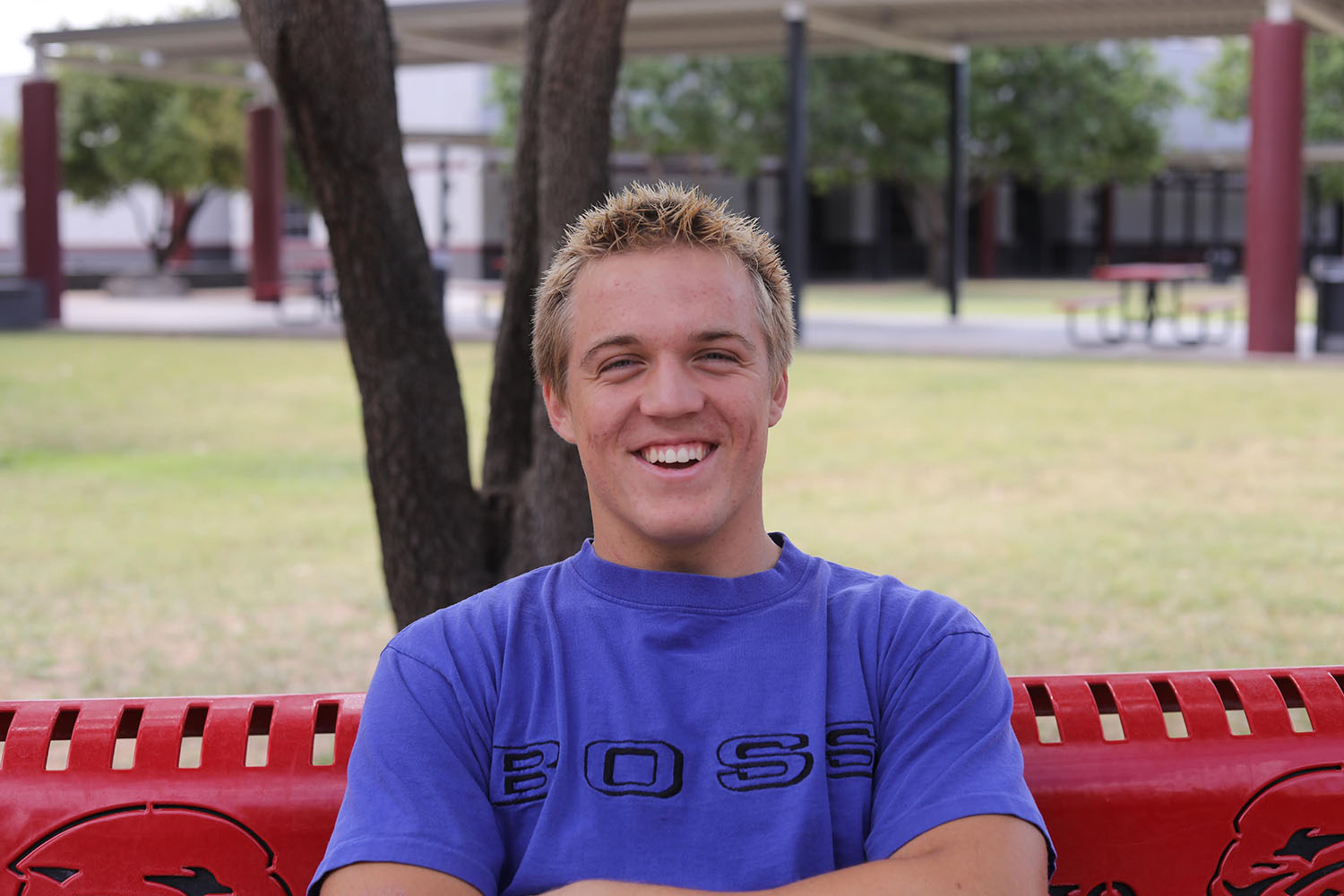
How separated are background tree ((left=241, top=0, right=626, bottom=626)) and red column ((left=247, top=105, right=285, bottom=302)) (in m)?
27.1

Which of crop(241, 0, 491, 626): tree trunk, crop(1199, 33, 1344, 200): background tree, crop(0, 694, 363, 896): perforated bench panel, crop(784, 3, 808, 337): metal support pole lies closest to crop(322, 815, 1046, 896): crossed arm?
crop(0, 694, 363, 896): perforated bench panel

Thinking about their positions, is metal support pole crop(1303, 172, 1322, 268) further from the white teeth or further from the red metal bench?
the white teeth

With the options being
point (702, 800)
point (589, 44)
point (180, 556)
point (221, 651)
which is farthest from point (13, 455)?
point (702, 800)

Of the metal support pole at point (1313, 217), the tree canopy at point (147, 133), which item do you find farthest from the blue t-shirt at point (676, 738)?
the metal support pole at point (1313, 217)

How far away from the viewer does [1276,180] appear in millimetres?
17609

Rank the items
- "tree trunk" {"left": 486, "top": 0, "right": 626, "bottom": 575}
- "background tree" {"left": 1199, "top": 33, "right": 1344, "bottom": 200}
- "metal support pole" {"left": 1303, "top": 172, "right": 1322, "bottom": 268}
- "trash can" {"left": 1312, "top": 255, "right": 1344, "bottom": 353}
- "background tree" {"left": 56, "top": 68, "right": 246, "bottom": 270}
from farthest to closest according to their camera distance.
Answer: "metal support pole" {"left": 1303, "top": 172, "right": 1322, "bottom": 268}, "background tree" {"left": 1199, "top": 33, "right": 1344, "bottom": 200}, "background tree" {"left": 56, "top": 68, "right": 246, "bottom": 270}, "trash can" {"left": 1312, "top": 255, "right": 1344, "bottom": 353}, "tree trunk" {"left": 486, "top": 0, "right": 626, "bottom": 575}

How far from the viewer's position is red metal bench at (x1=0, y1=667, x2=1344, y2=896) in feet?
7.30

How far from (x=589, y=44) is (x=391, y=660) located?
2579 millimetres

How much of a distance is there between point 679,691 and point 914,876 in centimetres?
35

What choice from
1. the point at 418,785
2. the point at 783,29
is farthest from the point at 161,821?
the point at 783,29

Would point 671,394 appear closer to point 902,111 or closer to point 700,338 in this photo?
point 700,338

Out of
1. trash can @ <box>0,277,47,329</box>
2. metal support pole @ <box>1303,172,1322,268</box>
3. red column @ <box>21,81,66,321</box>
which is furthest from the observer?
metal support pole @ <box>1303,172,1322,268</box>

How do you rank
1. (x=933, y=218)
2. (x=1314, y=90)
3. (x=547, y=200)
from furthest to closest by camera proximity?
(x=1314, y=90) < (x=933, y=218) < (x=547, y=200)

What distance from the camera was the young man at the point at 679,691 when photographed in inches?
74.0
